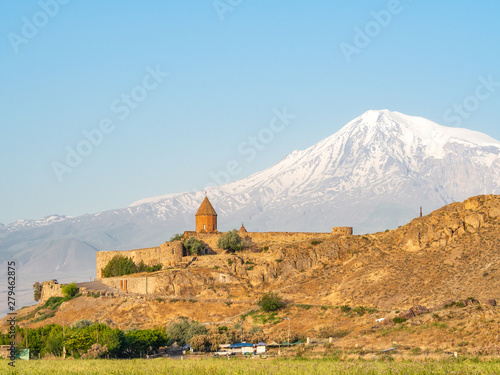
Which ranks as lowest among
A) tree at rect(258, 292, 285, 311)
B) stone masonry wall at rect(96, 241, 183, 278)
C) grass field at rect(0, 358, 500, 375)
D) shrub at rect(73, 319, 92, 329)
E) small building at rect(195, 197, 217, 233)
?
grass field at rect(0, 358, 500, 375)

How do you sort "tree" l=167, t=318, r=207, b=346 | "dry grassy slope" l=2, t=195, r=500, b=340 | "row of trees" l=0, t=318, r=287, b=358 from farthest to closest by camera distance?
1. "dry grassy slope" l=2, t=195, r=500, b=340
2. "tree" l=167, t=318, r=207, b=346
3. "row of trees" l=0, t=318, r=287, b=358

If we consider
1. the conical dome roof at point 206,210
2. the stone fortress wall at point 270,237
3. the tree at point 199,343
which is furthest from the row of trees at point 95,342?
the conical dome roof at point 206,210

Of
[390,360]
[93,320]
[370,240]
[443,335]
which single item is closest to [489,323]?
[443,335]

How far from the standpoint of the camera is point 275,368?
139ft

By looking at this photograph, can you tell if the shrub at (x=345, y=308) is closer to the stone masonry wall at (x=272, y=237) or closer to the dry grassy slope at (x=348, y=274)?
the dry grassy slope at (x=348, y=274)

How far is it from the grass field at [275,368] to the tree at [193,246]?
36.1 m

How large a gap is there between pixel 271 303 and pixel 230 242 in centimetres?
1455

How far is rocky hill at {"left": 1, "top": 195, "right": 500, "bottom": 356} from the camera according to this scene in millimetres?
68875

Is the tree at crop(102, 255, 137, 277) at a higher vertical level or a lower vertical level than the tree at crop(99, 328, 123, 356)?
higher

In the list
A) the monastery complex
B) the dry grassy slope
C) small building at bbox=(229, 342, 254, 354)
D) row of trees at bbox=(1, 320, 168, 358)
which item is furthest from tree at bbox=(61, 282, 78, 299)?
small building at bbox=(229, 342, 254, 354)

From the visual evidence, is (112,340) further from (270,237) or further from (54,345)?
(270,237)

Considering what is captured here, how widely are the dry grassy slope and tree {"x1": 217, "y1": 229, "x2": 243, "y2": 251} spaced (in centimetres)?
123

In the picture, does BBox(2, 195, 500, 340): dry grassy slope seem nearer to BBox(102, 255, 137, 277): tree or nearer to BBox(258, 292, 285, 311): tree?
BBox(258, 292, 285, 311): tree

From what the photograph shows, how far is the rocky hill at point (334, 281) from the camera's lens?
6888 centimetres
